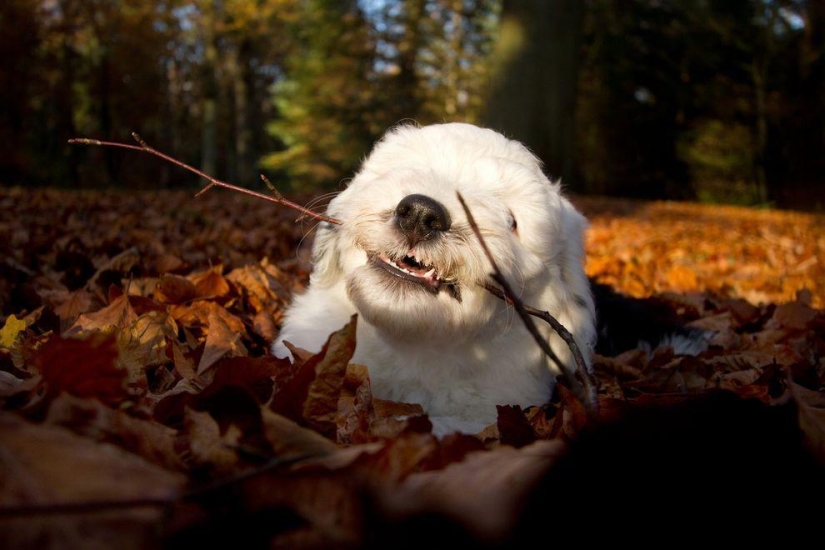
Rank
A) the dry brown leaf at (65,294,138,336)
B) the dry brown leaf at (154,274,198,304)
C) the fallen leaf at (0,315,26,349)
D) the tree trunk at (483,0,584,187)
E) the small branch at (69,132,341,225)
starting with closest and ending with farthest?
the small branch at (69,132,341,225)
the fallen leaf at (0,315,26,349)
the dry brown leaf at (65,294,138,336)
the dry brown leaf at (154,274,198,304)
the tree trunk at (483,0,584,187)

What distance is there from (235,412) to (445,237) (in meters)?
1.07

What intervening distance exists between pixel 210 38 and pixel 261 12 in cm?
221

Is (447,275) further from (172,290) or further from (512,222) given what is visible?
(172,290)

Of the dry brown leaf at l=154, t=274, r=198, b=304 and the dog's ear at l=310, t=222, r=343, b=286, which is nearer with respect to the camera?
the dog's ear at l=310, t=222, r=343, b=286

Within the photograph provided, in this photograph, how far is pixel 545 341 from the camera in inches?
68.7

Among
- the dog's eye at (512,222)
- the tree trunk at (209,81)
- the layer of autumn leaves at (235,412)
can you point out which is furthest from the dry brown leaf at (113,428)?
the tree trunk at (209,81)

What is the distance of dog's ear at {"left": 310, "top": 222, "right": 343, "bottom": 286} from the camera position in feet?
9.25

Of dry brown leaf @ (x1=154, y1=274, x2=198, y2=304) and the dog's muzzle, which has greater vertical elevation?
the dog's muzzle

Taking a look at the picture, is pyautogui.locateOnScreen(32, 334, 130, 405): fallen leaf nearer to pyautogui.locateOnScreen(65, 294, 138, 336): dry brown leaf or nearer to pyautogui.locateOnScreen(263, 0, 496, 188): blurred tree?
pyautogui.locateOnScreen(65, 294, 138, 336): dry brown leaf

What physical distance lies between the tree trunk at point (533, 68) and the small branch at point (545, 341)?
1164 cm

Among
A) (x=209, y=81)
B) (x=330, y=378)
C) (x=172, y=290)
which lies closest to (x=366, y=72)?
(x=209, y=81)

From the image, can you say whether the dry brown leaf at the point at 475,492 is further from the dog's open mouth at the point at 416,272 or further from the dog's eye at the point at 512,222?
the dog's eye at the point at 512,222

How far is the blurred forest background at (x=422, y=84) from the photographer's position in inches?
826

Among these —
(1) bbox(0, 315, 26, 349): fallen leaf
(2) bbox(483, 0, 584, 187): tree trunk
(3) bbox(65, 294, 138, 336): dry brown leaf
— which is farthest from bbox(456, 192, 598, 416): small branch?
(2) bbox(483, 0, 584, 187): tree trunk
